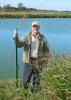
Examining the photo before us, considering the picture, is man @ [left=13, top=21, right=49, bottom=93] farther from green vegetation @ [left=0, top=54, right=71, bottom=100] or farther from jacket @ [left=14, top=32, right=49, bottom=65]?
green vegetation @ [left=0, top=54, right=71, bottom=100]

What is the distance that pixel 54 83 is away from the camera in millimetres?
6707

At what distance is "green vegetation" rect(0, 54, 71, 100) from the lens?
6.65 meters

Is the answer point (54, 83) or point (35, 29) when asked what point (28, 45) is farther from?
point (54, 83)

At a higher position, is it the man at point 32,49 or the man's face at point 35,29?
the man's face at point 35,29

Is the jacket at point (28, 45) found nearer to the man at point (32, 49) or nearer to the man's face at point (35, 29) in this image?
the man at point (32, 49)

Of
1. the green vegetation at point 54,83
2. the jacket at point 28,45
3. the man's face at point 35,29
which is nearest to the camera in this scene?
the green vegetation at point 54,83

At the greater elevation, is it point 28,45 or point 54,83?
point 28,45

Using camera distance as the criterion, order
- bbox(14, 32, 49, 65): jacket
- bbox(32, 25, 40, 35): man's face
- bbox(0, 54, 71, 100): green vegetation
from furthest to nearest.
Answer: bbox(14, 32, 49, 65): jacket
bbox(32, 25, 40, 35): man's face
bbox(0, 54, 71, 100): green vegetation

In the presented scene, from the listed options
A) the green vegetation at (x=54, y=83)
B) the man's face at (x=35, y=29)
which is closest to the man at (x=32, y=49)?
the man's face at (x=35, y=29)

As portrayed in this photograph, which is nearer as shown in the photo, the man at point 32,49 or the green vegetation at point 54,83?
the green vegetation at point 54,83

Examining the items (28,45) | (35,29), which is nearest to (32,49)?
(28,45)

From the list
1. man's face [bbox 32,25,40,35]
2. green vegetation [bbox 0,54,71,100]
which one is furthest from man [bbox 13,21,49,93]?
green vegetation [bbox 0,54,71,100]

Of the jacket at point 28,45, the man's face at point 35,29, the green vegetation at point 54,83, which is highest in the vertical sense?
the man's face at point 35,29

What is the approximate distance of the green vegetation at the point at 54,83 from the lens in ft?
21.8
